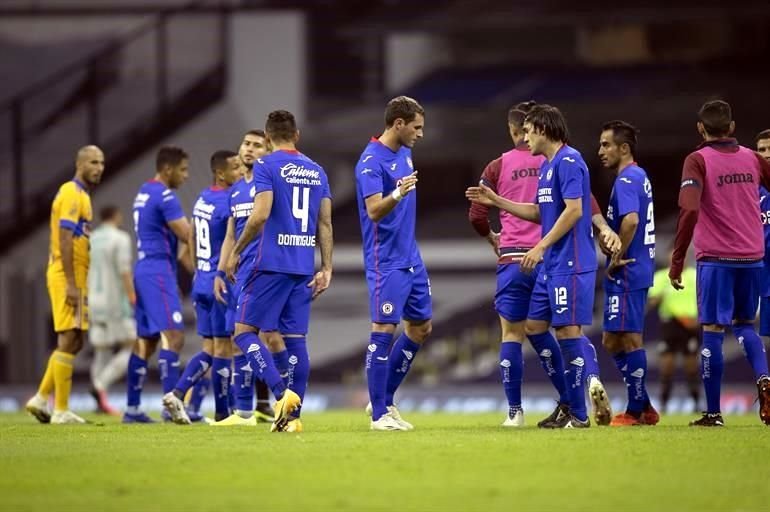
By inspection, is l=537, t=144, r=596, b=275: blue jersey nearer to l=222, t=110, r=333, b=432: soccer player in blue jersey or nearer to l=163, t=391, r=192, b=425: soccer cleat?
l=222, t=110, r=333, b=432: soccer player in blue jersey

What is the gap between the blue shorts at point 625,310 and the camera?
11.8m

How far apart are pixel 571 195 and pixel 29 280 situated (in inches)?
588

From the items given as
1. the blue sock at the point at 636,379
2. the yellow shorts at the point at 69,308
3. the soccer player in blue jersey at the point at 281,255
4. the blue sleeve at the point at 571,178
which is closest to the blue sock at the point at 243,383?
the soccer player in blue jersey at the point at 281,255

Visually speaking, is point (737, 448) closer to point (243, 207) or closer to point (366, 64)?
point (243, 207)

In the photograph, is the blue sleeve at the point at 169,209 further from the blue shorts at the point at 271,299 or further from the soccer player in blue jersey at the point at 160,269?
the blue shorts at the point at 271,299

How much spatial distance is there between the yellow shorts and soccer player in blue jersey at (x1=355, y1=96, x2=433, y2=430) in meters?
3.63

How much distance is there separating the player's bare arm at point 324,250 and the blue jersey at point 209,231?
2.23 m

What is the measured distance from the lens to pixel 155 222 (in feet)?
45.6

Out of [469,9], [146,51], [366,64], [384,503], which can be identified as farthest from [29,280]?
[384,503]

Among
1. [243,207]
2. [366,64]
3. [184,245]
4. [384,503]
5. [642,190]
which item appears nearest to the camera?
[384,503]

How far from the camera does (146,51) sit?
2678cm

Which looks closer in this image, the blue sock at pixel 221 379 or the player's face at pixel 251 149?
the player's face at pixel 251 149

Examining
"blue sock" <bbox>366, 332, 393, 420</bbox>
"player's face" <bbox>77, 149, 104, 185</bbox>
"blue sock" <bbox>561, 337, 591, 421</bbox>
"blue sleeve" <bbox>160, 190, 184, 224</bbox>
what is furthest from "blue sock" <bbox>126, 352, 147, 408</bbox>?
"blue sock" <bbox>561, 337, 591, 421</bbox>

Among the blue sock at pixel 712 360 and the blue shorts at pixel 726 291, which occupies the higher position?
the blue shorts at pixel 726 291
